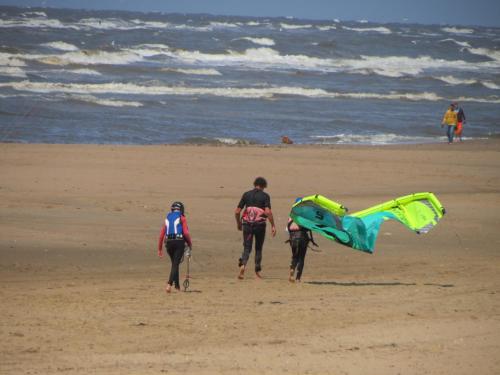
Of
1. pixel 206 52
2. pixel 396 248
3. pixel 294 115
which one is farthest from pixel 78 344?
pixel 206 52

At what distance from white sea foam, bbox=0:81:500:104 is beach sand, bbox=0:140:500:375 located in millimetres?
16041

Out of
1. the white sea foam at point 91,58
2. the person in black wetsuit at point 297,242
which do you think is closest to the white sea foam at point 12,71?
the white sea foam at point 91,58

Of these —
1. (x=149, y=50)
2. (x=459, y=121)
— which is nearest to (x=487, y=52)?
(x=149, y=50)

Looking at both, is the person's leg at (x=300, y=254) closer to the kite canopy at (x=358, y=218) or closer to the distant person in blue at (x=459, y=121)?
the kite canopy at (x=358, y=218)

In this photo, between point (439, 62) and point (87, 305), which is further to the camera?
point (439, 62)

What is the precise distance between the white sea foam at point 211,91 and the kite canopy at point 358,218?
26895 mm

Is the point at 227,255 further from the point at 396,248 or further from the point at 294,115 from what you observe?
the point at 294,115

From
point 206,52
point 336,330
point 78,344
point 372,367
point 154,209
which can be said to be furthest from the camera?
point 206,52

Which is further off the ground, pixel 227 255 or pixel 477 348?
pixel 477 348

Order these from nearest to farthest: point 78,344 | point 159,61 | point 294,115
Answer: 1. point 78,344
2. point 294,115
3. point 159,61

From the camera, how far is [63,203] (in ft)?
53.7

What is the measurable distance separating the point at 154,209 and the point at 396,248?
422 centimetres

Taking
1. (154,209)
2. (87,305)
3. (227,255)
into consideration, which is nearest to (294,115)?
(154,209)

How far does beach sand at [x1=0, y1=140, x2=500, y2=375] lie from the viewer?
812 cm
